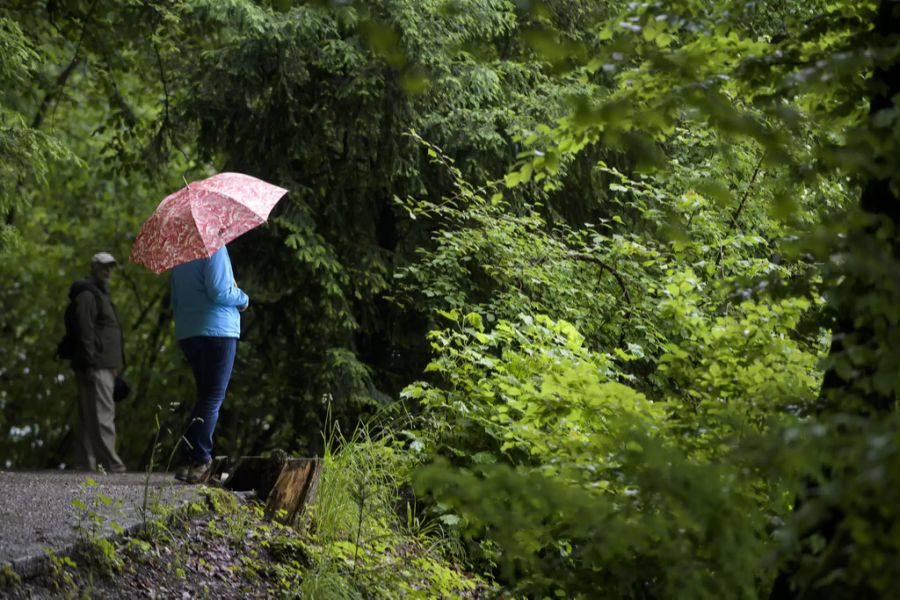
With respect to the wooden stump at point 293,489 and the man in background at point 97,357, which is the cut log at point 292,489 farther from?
the man in background at point 97,357

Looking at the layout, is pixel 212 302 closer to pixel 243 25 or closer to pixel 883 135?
pixel 243 25

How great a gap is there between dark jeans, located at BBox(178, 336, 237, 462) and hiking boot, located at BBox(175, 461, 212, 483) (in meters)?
0.06

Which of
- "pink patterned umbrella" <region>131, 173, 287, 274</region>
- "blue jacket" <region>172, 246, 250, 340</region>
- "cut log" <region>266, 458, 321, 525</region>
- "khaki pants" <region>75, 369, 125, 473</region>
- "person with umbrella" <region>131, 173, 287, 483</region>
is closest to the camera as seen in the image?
"cut log" <region>266, 458, 321, 525</region>

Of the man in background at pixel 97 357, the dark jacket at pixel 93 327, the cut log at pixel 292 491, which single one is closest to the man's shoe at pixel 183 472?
the cut log at pixel 292 491

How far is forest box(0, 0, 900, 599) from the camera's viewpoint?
3.10 metres

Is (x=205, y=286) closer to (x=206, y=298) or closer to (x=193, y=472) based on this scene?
(x=206, y=298)

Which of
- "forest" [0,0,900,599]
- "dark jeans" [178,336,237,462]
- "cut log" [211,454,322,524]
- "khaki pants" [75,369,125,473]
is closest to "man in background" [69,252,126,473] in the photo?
"khaki pants" [75,369,125,473]

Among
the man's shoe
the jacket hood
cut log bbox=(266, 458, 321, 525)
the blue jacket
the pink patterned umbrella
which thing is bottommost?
the man's shoe

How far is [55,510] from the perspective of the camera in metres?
5.80

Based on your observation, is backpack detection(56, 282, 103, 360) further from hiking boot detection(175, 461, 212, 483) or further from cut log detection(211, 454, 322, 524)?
cut log detection(211, 454, 322, 524)

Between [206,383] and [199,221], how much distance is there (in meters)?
1.07

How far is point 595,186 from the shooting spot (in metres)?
11.3

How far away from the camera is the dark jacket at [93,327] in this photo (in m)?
10.3

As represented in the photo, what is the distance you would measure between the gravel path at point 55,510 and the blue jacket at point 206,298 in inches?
39.2
